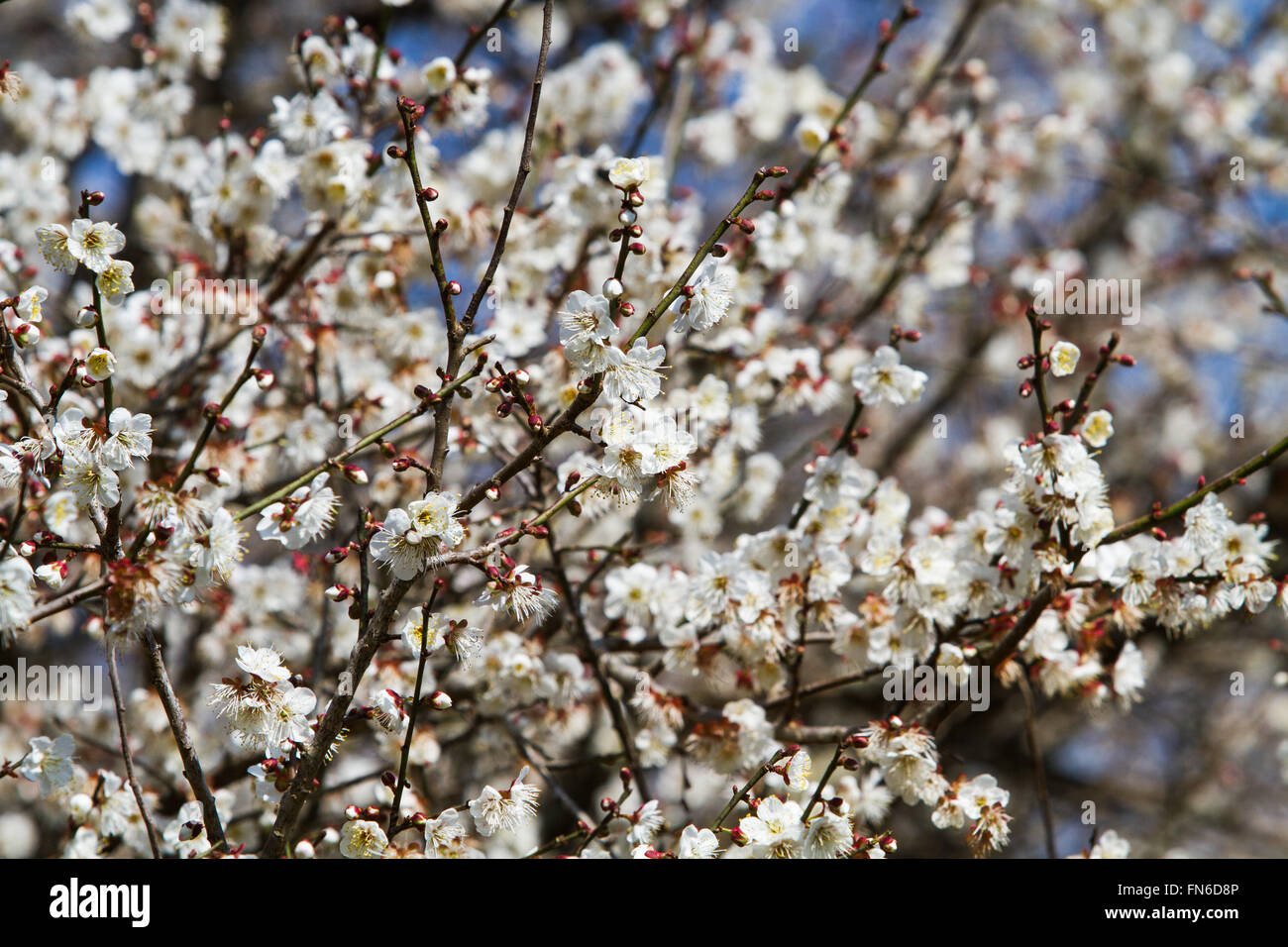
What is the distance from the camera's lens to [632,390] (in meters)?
→ 2.28

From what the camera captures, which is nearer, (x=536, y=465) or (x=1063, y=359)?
(x=1063, y=359)

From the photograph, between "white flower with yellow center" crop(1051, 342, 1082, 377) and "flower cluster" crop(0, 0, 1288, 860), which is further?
"white flower with yellow center" crop(1051, 342, 1082, 377)

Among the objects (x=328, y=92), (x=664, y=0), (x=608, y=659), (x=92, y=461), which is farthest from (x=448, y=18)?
(x=92, y=461)

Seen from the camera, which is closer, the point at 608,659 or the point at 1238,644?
the point at 608,659

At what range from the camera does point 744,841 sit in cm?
250

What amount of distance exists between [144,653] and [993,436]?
227 inches

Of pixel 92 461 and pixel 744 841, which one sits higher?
pixel 92 461

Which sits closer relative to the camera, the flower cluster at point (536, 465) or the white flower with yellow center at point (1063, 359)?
the flower cluster at point (536, 465)
